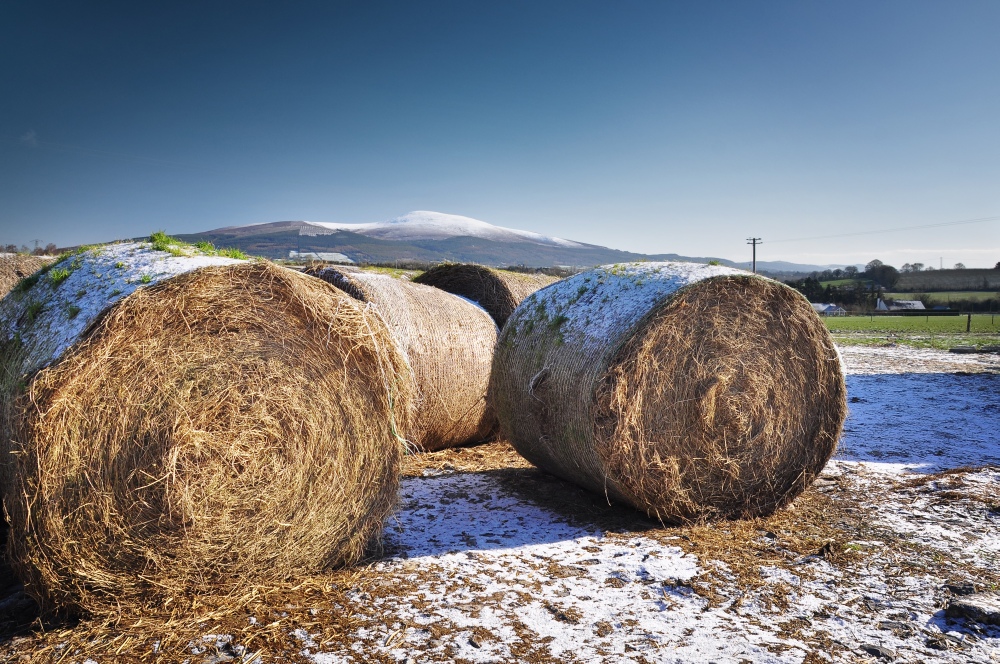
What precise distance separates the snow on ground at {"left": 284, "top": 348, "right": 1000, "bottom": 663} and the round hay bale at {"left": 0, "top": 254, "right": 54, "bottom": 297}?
9.01 meters

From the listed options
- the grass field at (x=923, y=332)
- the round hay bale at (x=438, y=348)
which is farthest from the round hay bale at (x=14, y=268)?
the grass field at (x=923, y=332)

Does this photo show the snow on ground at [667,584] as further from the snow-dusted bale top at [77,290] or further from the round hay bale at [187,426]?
the snow-dusted bale top at [77,290]

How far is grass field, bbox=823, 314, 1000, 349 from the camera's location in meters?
23.9

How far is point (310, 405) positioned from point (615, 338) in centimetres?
243

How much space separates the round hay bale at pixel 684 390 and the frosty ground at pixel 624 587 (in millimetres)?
362

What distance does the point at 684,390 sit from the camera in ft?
18.0

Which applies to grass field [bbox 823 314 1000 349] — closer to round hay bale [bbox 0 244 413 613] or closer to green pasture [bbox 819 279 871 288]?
green pasture [bbox 819 279 871 288]

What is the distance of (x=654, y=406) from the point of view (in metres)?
5.38

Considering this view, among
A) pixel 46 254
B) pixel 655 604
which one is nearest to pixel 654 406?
pixel 655 604

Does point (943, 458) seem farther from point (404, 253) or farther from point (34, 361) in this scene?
point (404, 253)

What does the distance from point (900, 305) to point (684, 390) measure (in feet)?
176

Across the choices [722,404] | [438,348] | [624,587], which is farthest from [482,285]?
[624,587]

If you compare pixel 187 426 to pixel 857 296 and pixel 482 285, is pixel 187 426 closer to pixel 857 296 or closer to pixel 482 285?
pixel 482 285

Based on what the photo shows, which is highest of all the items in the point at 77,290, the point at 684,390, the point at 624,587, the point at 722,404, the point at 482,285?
the point at 482,285
